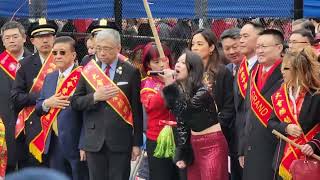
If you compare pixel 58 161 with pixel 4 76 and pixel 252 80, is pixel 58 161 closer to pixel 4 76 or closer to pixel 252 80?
pixel 4 76

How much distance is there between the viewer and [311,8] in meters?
7.84

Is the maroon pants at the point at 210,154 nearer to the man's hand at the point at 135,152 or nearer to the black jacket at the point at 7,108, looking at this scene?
the man's hand at the point at 135,152

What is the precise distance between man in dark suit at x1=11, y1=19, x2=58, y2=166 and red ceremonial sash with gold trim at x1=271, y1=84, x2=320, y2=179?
9.72 ft

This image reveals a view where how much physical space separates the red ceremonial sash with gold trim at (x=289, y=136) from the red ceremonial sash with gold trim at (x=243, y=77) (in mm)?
679

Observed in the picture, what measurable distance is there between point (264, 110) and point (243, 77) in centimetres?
54

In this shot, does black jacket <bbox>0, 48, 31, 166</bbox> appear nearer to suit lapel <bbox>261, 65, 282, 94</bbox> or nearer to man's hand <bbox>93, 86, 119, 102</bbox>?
man's hand <bbox>93, 86, 119, 102</bbox>

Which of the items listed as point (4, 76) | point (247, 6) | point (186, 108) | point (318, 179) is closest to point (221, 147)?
point (186, 108)

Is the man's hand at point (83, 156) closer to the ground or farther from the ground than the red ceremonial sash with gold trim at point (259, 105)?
closer to the ground

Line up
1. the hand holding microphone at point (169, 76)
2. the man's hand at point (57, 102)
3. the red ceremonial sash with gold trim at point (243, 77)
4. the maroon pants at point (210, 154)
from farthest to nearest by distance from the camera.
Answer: the man's hand at point (57, 102) → the red ceremonial sash with gold trim at point (243, 77) → the hand holding microphone at point (169, 76) → the maroon pants at point (210, 154)

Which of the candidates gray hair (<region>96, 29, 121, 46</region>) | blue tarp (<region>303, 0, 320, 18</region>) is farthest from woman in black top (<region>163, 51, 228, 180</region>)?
blue tarp (<region>303, 0, 320, 18</region>)

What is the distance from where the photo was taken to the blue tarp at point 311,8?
25.5 feet

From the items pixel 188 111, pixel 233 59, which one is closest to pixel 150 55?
pixel 233 59

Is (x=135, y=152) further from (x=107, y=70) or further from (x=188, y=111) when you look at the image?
(x=188, y=111)

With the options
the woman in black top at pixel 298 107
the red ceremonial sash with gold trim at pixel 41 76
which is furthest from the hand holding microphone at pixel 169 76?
the red ceremonial sash with gold trim at pixel 41 76
